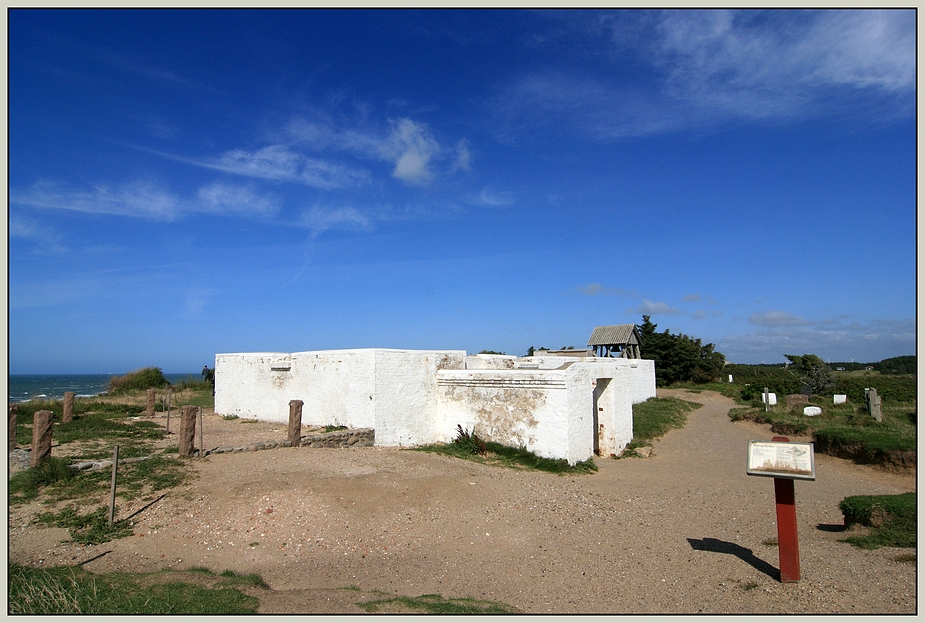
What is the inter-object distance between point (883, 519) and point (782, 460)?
9.25ft

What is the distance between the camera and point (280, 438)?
13898 millimetres

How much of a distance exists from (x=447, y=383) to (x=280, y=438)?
4736 millimetres

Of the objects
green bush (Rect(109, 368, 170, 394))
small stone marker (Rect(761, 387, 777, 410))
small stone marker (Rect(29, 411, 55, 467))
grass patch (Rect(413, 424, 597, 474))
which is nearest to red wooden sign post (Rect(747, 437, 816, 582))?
grass patch (Rect(413, 424, 597, 474))

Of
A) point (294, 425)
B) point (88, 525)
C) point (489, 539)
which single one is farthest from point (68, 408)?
point (489, 539)

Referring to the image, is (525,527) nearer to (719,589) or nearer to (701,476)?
(719,589)

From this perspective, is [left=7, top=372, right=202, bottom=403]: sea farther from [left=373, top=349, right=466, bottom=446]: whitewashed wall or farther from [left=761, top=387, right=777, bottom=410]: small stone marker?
[left=761, top=387, right=777, bottom=410]: small stone marker

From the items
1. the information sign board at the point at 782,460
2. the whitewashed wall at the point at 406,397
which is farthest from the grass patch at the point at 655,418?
the information sign board at the point at 782,460

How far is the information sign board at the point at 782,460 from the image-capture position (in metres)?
5.53

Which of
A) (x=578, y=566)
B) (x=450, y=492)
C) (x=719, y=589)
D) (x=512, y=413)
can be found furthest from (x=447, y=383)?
(x=719, y=589)

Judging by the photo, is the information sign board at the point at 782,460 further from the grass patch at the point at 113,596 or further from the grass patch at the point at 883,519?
the grass patch at the point at 113,596

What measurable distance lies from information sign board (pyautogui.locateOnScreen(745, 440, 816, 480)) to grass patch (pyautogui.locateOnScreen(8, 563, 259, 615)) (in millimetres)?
5437

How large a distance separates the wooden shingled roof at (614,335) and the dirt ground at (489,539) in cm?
2389

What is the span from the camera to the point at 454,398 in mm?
14227

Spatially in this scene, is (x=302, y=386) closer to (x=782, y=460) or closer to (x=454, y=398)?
(x=454, y=398)
